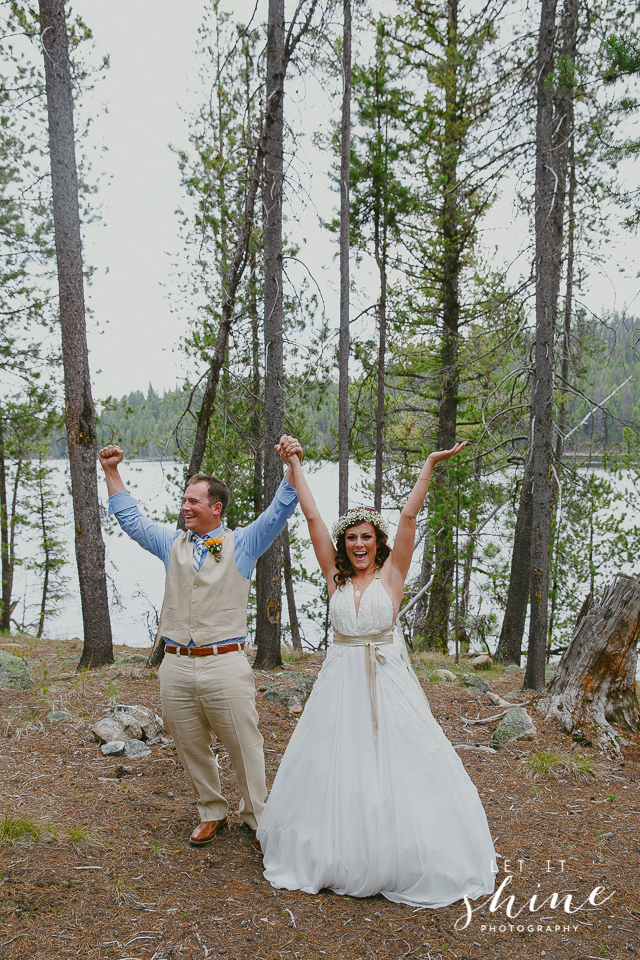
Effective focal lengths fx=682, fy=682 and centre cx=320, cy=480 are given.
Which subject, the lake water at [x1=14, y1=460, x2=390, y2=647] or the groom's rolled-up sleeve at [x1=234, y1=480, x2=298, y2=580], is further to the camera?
the lake water at [x1=14, y1=460, x2=390, y2=647]

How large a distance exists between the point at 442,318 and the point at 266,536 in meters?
10.7

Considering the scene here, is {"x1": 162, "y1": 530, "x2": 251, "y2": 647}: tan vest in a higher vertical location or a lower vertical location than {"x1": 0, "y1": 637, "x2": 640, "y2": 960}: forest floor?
higher

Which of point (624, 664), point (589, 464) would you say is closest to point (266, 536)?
point (624, 664)

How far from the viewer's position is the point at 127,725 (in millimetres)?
5785

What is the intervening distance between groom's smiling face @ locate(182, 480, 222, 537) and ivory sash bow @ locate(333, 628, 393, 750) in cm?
103

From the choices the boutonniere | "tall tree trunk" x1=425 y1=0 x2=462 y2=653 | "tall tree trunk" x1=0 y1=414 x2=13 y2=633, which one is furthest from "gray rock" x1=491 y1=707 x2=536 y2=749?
"tall tree trunk" x1=0 y1=414 x2=13 y2=633

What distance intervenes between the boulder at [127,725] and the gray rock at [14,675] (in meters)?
1.59

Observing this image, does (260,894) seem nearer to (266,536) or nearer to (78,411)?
(266,536)

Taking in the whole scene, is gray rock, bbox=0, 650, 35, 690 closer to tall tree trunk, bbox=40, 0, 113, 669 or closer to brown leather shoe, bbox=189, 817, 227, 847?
tall tree trunk, bbox=40, 0, 113, 669

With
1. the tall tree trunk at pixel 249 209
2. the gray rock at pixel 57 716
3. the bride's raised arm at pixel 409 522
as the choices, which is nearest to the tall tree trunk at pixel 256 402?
the tall tree trunk at pixel 249 209

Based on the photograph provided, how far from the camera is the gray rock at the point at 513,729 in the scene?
6465 millimetres

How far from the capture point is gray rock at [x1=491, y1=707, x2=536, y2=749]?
6.46 metres

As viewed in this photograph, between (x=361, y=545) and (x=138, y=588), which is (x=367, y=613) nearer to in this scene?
(x=361, y=545)

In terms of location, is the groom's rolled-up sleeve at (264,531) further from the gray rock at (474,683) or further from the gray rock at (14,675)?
the gray rock at (474,683)
